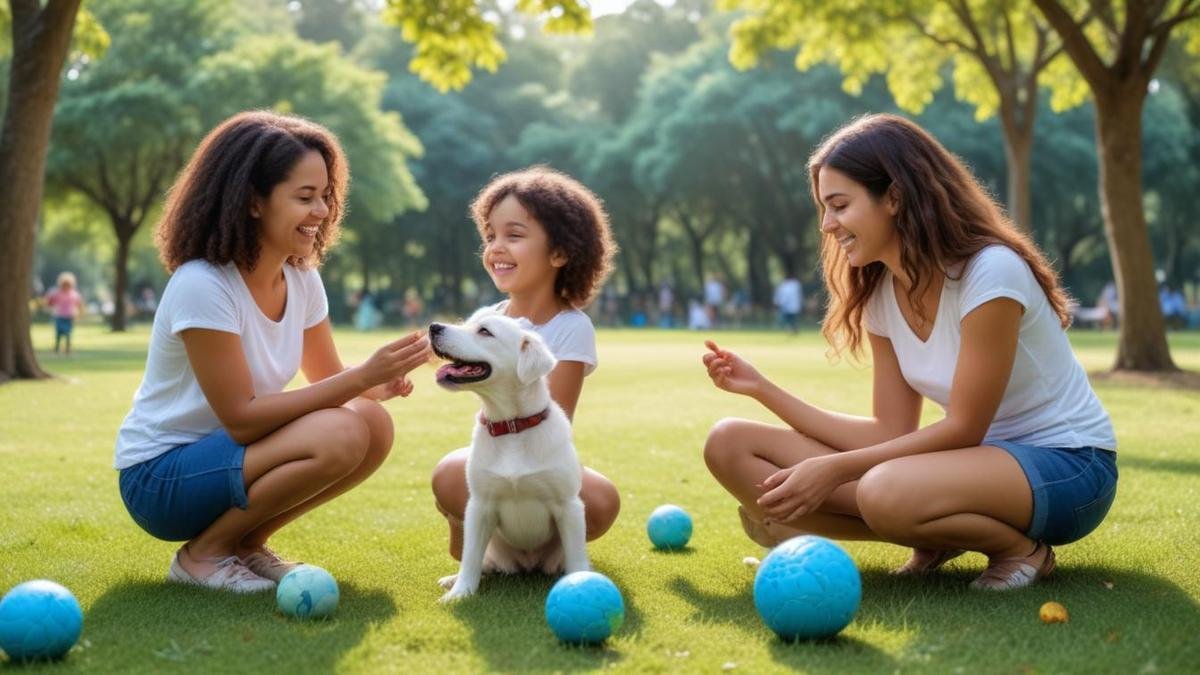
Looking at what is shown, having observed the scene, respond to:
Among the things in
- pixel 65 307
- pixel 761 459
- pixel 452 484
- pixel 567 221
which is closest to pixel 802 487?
pixel 761 459

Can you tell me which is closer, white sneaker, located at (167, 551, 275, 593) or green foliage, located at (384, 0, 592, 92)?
white sneaker, located at (167, 551, 275, 593)

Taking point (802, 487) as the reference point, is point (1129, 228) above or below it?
above

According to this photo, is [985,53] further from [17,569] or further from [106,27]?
[106,27]

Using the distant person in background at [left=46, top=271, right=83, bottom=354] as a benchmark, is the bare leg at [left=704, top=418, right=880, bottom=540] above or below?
above

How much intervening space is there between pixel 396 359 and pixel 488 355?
38 centimetres

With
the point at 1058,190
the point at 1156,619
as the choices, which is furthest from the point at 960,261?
the point at 1058,190

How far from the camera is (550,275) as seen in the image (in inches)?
230

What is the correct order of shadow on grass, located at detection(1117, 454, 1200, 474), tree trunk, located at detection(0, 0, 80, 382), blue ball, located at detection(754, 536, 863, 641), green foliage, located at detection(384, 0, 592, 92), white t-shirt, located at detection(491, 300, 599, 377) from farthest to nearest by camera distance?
tree trunk, located at detection(0, 0, 80, 382)
green foliage, located at detection(384, 0, 592, 92)
shadow on grass, located at detection(1117, 454, 1200, 474)
white t-shirt, located at detection(491, 300, 599, 377)
blue ball, located at detection(754, 536, 863, 641)

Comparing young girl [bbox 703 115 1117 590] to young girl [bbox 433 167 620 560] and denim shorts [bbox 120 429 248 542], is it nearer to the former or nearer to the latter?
young girl [bbox 433 167 620 560]

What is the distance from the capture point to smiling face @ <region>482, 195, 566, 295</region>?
569 cm

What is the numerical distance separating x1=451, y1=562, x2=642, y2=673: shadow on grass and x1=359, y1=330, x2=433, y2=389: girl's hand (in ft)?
3.16

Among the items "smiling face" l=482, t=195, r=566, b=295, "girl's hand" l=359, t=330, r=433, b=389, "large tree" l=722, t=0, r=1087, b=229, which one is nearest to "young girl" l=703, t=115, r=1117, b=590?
"smiling face" l=482, t=195, r=566, b=295

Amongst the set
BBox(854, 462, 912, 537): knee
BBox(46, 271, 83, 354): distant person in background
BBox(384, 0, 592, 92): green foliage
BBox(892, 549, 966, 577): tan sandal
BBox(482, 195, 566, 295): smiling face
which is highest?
BBox(384, 0, 592, 92): green foliage

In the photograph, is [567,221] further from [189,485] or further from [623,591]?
[189,485]
